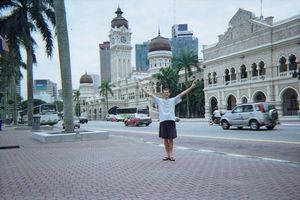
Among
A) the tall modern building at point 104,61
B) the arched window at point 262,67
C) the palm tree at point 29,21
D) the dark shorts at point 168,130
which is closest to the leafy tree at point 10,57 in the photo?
the palm tree at point 29,21

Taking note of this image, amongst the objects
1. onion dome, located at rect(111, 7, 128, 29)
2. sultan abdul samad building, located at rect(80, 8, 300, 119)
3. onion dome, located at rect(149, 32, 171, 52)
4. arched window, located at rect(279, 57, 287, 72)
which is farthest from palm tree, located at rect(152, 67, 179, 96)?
onion dome, located at rect(111, 7, 128, 29)

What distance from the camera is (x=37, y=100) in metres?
119

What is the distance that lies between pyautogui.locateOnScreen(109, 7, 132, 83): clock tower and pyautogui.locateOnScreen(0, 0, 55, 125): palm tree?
74.1 metres

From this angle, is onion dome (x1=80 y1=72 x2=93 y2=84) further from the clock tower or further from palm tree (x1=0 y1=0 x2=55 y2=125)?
palm tree (x1=0 y1=0 x2=55 y2=125)

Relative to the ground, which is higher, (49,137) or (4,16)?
(4,16)

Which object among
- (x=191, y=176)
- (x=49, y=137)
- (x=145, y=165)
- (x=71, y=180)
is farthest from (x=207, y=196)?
(x=49, y=137)

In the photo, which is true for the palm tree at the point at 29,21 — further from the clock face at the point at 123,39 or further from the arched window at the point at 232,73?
the clock face at the point at 123,39

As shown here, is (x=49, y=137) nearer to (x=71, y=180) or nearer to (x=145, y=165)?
(x=145, y=165)

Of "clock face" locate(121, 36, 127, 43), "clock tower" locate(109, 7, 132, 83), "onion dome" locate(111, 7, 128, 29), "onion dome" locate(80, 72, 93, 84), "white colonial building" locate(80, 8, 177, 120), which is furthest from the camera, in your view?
"onion dome" locate(80, 72, 93, 84)

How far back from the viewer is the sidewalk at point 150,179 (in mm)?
5207

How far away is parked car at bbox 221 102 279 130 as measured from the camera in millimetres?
20172

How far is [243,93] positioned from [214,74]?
7536 millimetres

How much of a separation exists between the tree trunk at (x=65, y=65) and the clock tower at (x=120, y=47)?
285 feet

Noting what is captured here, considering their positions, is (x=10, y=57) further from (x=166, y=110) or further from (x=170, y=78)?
(x=170, y=78)
